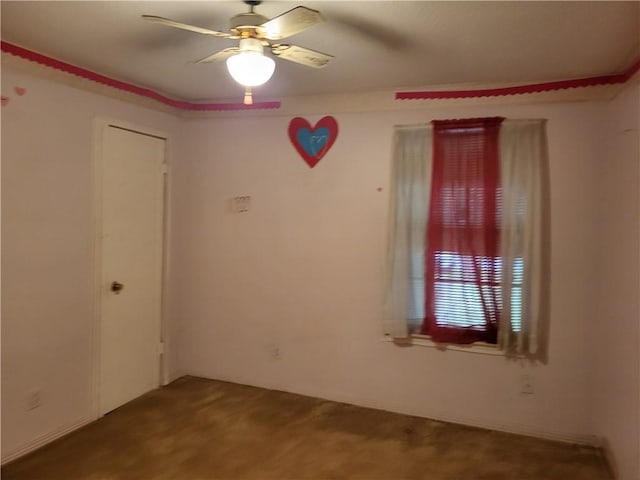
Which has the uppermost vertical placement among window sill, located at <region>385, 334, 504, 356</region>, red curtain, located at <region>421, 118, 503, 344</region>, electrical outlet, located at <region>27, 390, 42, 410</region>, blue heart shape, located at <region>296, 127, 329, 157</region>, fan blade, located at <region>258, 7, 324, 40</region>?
fan blade, located at <region>258, 7, 324, 40</region>

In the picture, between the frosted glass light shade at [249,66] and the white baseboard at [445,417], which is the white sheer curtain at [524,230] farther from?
the frosted glass light shade at [249,66]

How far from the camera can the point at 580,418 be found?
10.9ft

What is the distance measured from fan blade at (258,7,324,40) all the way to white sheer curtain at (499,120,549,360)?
1836 mm

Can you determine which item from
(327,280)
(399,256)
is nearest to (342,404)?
(327,280)

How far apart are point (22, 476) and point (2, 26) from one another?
238cm

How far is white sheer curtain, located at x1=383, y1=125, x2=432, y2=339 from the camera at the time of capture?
3586mm

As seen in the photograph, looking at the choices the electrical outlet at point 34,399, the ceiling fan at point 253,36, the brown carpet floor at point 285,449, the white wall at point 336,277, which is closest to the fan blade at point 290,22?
the ceiling fan at point 253,36

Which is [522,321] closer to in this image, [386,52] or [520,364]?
[520,364]

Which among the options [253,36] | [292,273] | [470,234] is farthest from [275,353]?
[253,36]

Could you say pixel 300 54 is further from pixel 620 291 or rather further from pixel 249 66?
pixel 620 291

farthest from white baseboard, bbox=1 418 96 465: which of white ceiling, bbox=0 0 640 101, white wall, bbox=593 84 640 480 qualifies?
white wall, bbox=593 84 640 480

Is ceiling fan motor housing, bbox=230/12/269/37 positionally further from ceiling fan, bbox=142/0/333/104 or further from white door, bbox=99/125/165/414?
white door, bbox=99/125/165/414

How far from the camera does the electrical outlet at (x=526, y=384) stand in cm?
342

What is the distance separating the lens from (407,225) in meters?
3.62
